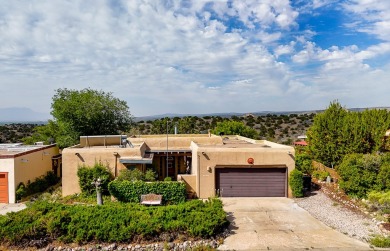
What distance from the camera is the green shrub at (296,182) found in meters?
18.6

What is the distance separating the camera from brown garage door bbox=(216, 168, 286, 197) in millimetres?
19156

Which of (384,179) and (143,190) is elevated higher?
(384,179)

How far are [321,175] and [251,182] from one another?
248 inches

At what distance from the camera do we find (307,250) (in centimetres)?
1198

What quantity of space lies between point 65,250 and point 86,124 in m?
20.6

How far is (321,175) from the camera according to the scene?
22.3 meters

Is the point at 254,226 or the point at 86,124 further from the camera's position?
the point at 86,124

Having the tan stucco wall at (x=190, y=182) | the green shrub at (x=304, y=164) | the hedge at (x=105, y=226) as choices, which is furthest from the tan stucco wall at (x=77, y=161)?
the green shrub at (x=304, y=164)

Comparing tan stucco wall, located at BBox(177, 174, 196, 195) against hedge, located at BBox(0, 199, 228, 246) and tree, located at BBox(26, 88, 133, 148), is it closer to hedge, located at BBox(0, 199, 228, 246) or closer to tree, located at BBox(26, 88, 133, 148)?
hedge, located at BBox(0, 199, 228, 246)

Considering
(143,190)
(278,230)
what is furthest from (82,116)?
(278,230)

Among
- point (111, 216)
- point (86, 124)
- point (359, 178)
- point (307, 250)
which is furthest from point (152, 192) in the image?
point (86, 124)

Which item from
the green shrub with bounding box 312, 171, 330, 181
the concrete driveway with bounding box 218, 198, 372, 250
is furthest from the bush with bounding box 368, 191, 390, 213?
the green shrub with bounding box 312, 171, 330, 181

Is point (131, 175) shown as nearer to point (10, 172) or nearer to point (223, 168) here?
point (223, 168)

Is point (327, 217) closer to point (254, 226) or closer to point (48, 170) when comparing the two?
point (254, 226)
